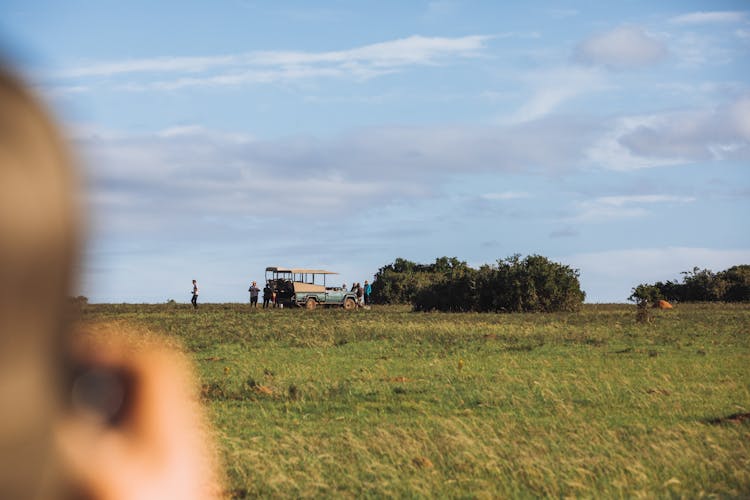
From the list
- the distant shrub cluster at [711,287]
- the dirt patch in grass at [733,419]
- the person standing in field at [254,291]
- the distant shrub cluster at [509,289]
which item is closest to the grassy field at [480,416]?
the dirt patch in grass at [733,419]

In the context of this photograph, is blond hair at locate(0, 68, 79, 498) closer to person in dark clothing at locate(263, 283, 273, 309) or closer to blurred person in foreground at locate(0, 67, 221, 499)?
blurred person in foreground at locate(0, 67, 221, 499)

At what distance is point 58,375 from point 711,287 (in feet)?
257

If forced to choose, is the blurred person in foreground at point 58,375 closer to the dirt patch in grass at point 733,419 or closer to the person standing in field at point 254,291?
the dirt patch in grass at point 733,419

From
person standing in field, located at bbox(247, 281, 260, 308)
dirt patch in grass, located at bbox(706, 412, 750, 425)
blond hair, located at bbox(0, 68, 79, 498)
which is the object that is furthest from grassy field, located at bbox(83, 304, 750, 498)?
person standing in field, located at bbox(247, 281, 260, 308)

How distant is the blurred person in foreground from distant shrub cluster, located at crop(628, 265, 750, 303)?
215 ft

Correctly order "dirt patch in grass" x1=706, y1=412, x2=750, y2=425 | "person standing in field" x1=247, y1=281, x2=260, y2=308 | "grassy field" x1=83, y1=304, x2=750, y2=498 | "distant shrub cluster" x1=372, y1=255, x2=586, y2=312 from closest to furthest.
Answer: "grassy field" x1=83, y1=304, x2=750, y2=498 < "dirt patch in grass" x1=706, y1=412, x2=750, y2=425 < "distant shrub cluster" x1=372, y1=255, x2=586, y2=312 < "person standing in field" x1=247, y1=281, x2=260, y2=308

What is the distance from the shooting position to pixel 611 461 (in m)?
9.21

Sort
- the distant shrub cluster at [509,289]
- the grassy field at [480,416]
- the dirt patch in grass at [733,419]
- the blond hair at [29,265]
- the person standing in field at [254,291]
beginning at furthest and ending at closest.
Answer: the person standing in field at [254,291] < the distant shrub cluster at [509,289] < the dirt patch in grass at [733,419] < the grassy field at [480,416] < the blond hair at [29,265]

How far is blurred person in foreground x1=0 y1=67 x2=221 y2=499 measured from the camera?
3.59ft

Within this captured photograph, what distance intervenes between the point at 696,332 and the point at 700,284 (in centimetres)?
4943

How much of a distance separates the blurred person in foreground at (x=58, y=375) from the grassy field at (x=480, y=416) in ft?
0.49

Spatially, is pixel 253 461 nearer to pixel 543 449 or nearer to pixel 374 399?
pixel 543 449

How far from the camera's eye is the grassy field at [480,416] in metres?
8.59

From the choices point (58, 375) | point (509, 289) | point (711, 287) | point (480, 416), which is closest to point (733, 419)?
point (480, 416)
